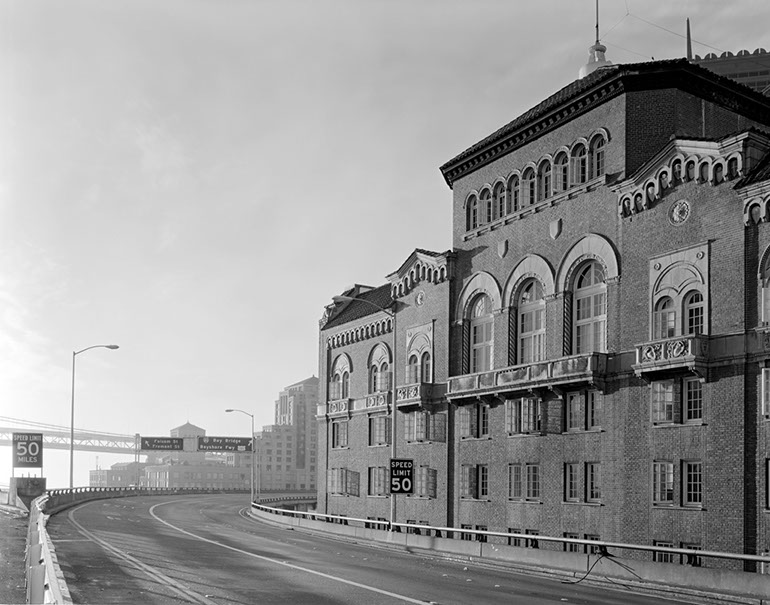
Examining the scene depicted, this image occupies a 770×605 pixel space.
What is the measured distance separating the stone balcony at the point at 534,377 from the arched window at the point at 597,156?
8315 millimetres

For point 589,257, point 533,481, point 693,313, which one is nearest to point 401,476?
point 533,481

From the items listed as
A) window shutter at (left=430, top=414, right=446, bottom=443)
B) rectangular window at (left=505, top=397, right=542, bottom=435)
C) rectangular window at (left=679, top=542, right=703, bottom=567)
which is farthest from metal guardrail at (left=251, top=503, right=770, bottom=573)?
rectangular window at (left=505, top=397, right=542, bottom=435)

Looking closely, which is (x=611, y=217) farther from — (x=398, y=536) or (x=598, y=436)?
(x=398, y=536)

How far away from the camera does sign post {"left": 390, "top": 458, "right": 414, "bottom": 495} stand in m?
43.1

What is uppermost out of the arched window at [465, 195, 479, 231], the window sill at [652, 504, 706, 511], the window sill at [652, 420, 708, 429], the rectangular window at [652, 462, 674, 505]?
the arched window at [465, 195, 479, 231]

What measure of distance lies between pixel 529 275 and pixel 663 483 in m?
12.7

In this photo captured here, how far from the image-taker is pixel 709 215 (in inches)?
1447

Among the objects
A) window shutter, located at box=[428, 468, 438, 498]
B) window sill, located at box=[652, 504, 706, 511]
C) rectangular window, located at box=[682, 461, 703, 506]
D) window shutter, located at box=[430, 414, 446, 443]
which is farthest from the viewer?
window shutter, located at box=[428, 468, 438, 498]

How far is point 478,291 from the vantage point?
5069 cm

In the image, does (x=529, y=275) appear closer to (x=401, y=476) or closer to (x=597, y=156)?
(x=597, y=156)

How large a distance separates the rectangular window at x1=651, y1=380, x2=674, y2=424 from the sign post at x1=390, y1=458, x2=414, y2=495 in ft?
36.8

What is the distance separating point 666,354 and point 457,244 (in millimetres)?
18200

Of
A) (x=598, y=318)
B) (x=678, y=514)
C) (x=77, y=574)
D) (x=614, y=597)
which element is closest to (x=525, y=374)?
Answer: (x=598, y=318)

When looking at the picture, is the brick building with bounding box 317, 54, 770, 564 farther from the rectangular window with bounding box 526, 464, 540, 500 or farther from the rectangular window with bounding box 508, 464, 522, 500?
the rectangular window with bounding box 508, 464, 522, 500
